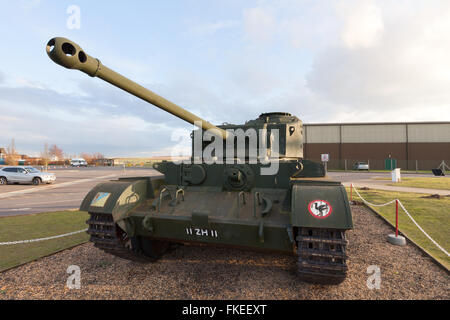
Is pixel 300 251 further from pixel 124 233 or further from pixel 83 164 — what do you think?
pixel 83 164

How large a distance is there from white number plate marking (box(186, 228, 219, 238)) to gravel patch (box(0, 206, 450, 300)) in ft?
2.72

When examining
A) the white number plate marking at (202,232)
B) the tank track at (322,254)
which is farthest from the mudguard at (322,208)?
the white number plate marking at (202,232)

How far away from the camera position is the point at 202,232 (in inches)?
151

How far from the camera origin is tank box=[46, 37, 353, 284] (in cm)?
310

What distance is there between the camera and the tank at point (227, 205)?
3096 mm

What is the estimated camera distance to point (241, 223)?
3.55m

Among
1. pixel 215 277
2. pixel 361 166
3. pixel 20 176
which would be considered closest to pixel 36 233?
pixel 215 277

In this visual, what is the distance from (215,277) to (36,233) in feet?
17.9

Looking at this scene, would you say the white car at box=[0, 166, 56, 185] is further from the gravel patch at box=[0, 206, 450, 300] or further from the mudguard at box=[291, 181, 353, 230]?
the mudguard at box=[291, 181, 353, 230]

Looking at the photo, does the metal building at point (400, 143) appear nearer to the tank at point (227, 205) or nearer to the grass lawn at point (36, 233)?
the tank at point (227, 205)

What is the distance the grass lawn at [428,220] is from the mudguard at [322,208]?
9.99 ft

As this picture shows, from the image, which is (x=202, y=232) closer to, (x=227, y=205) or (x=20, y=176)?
(x=227, y=205)

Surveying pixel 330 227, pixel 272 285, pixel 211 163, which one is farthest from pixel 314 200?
pixel 211 163

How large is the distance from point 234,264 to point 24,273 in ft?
12.1
